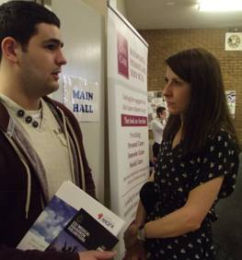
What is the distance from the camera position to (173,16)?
27.0ft

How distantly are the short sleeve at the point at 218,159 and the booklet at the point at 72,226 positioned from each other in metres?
0.36

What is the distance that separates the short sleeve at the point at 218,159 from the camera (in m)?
1.36

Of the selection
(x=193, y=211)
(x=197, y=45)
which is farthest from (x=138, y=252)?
(x=197, y=45)

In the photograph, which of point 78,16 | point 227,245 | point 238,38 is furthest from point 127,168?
point 238,38

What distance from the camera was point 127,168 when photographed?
2.28 metres

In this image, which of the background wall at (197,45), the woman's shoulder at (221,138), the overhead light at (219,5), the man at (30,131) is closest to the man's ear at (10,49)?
the man at (30,131)

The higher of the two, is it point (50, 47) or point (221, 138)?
point (50, 47)

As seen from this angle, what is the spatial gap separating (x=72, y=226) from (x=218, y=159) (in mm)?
573

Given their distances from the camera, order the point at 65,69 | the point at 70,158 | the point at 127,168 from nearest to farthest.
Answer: the point at 70,158 → the point at 65,69 → the point at 127,168

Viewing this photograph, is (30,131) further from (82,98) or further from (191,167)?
(82,98)

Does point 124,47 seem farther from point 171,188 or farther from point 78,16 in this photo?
point 171,188

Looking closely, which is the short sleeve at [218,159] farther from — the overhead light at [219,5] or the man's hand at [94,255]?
the overhead light at [219,5]

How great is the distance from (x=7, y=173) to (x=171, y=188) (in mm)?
656

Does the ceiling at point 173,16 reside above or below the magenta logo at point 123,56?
above
